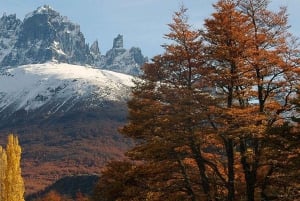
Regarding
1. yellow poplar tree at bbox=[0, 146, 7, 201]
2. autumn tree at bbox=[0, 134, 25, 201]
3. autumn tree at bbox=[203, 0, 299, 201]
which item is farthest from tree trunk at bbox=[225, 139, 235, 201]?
yellow poplar tree at bbox=[0, 146, 7, 201]

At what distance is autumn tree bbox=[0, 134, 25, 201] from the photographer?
1359 inches

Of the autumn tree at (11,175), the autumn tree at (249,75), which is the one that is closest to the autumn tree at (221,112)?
the autumn tree at (249,75)

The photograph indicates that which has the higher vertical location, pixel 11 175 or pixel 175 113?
pixel 175 113

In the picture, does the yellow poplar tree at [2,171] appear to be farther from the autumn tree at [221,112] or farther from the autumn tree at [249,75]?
the autumn tree at [249,75]

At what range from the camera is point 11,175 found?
1371 inches

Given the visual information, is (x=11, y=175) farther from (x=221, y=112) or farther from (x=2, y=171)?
(x=221, y=112)

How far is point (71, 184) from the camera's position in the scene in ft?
590

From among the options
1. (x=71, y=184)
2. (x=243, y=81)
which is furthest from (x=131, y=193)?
(x=71, y=184)

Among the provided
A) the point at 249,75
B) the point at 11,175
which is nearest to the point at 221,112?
the point at 249,75

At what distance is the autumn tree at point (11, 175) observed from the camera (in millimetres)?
34531

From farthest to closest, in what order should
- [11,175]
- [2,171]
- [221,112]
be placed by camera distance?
[2,171] < [11,175] < [221,112]

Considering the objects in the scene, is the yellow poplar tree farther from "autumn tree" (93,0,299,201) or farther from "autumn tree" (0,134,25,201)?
"autumn tree" (93,0,299,201)

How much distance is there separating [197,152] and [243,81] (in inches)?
198

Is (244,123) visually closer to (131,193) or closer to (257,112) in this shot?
(257,112)
